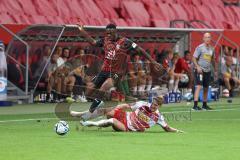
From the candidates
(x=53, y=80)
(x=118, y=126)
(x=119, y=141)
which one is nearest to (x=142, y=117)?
(x=118, y=126)

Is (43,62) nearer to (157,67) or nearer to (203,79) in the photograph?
(157,67)

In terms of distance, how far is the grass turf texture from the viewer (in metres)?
12.9

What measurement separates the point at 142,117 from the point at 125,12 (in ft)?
62.0

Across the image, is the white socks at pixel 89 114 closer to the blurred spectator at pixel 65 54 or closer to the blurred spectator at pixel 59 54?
the blurred spectator at pixel 59 54

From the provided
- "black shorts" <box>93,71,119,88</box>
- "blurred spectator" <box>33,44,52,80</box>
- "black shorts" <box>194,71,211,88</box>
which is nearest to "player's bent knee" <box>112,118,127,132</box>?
"black shorts" <box>93,71,119,88</box>

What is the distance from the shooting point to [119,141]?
15062mm

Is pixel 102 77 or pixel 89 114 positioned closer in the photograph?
pixel 89 114

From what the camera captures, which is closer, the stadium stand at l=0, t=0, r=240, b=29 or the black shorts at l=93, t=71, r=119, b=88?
the black shorts at l=93, t=71, r=119, b=88

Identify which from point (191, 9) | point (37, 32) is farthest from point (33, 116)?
point (191, 9)

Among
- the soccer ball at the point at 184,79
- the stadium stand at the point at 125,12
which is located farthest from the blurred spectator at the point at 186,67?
the stadium stand at the point at 125,12

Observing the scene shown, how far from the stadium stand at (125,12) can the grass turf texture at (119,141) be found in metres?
8.44

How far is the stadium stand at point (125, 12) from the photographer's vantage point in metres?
31.1

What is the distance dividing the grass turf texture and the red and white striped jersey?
0.21 metres

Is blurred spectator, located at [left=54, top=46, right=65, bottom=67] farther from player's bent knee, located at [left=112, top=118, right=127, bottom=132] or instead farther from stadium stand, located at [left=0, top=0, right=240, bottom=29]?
player's bent knee, located at [left=112, top=118, right=127, bottom=132]
